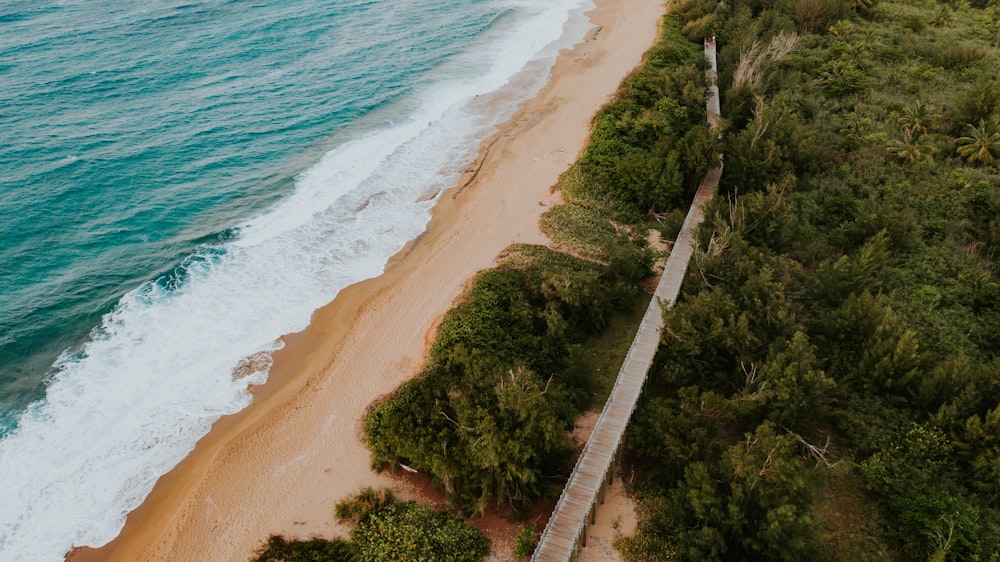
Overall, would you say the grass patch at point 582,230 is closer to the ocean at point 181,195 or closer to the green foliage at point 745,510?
the ocean at point 181,195

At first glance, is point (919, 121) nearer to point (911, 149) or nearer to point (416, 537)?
point (911, 149)

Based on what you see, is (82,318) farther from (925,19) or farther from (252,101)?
(925,19)

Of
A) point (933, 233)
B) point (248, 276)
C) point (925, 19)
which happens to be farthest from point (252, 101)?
point (925, 19)

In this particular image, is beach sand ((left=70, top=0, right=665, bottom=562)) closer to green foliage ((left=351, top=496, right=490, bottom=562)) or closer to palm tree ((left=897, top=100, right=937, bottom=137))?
green foliage ((left=351, top=496, right=490, bottom=562))

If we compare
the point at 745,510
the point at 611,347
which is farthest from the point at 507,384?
the point at 745,510

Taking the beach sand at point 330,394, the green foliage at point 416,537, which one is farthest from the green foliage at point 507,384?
the beach sand at point 330,394
